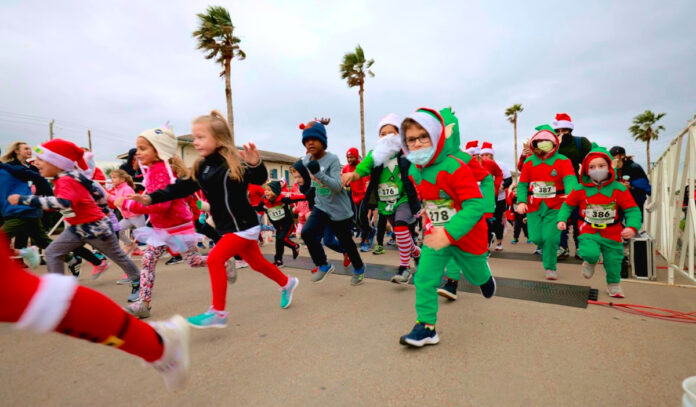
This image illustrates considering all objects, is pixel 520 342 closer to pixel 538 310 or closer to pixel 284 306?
pixel 538 310

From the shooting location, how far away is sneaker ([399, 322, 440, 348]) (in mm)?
2217

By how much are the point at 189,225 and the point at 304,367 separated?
2375 mm

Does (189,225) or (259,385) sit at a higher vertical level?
(189,225)

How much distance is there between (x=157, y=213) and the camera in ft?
11.5

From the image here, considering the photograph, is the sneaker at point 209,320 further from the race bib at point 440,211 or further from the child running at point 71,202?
the race bib at point 440,211

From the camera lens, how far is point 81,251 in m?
4.80

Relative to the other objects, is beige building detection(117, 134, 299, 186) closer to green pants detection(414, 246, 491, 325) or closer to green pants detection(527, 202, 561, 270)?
green pants detection(527, 202, 561, 270)

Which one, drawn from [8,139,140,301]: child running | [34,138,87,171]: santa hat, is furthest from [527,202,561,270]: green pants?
[34,138,87,171]: santa hat

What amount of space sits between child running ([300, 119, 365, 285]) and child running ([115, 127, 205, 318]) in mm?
1334

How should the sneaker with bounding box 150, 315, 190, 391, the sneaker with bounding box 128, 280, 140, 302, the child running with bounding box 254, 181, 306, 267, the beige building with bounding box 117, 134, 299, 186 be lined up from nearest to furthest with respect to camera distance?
the sneaker with bounding box 150, 315, 190, 391 → the sneaker with bounding box 128, 280, 140, 302 → the child running with bounding box 254, 181, 306, 267 → the beige building with bounding box 117, 134, 299, 186

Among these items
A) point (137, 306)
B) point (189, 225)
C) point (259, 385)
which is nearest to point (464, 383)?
point (259, 385)

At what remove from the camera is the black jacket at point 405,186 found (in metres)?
3.96

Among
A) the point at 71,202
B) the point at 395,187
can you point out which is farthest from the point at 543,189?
the point at 71,202

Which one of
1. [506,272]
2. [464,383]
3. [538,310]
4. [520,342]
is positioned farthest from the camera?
[506,272]
